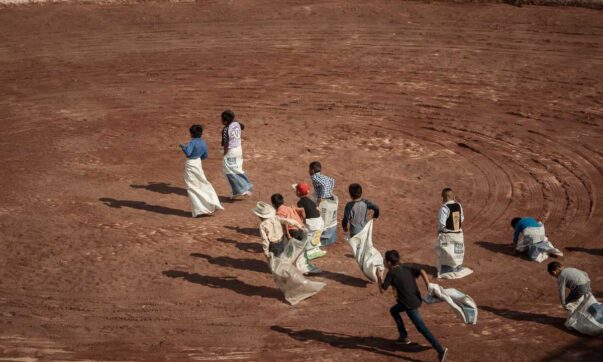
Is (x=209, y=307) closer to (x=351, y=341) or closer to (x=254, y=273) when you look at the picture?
(x=254, y=273)

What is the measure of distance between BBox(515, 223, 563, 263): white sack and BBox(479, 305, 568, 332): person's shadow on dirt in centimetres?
203

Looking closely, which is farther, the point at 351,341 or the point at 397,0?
the point at 397,0

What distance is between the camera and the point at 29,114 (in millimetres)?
23188

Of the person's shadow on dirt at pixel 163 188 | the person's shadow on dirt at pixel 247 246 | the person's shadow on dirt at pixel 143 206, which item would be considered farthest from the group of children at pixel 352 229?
the person's shadow on dirt at pixel 163 188

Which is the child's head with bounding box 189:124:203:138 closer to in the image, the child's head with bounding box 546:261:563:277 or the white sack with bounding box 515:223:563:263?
the white sack with bounding box 515:223:563:263

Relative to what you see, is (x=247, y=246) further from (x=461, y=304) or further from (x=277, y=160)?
(x=461, y=304)

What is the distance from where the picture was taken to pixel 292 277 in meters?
13.3

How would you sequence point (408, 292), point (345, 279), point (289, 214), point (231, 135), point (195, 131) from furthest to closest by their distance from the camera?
point (231, 135) < point (195, 131) < point (345, 279) < point (289, 214) < point (408, 292)

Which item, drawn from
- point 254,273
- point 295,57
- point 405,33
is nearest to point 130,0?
point 295,57

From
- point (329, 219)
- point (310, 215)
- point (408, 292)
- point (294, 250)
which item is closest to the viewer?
point (408, 292)

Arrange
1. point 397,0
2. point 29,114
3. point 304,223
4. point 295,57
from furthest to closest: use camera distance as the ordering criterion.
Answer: point 397,0
point 295,57
point 29,114
point 304,223

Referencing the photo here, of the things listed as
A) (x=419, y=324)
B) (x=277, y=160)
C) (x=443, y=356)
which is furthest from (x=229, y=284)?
(x=277, y=160)

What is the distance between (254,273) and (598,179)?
325 inches

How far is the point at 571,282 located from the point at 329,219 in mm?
A: 4690
